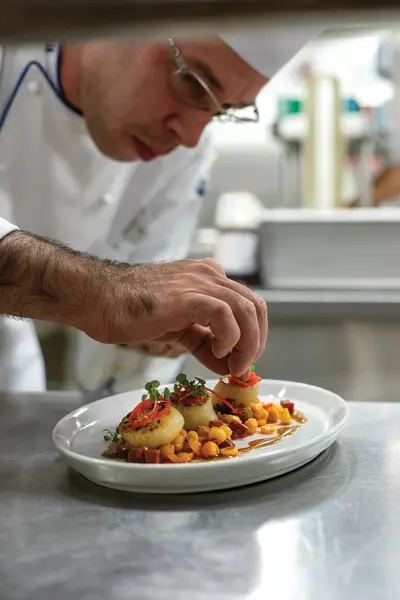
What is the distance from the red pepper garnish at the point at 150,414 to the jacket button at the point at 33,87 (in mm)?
906

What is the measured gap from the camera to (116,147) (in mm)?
1578

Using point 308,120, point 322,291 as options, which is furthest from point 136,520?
point 308,120

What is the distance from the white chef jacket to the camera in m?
1.61

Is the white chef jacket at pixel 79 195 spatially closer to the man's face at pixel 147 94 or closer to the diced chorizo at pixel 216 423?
the man's face at pixel 147 94

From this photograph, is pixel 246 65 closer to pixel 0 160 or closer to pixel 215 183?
pixel 0 160

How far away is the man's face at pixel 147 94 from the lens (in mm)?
1380

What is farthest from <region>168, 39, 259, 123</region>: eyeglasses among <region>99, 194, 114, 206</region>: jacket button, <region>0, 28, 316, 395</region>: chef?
<region>99, 194, 114, 206</region>: jacket button

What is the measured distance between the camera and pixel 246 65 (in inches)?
53.6

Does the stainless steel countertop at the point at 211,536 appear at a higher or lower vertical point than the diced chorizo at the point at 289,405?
higher

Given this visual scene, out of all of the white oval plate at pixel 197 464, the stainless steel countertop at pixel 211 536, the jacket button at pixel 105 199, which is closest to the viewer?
the stainless steel countertop at pixel 211 536

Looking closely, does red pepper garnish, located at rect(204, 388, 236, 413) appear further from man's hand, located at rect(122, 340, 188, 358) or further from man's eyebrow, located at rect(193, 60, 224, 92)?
man's eyebrow, located at rect(193, 60, 224, 92)

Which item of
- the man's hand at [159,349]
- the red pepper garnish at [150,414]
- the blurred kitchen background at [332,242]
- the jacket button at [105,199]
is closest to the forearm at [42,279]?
the red pepper garnish at [150,414]

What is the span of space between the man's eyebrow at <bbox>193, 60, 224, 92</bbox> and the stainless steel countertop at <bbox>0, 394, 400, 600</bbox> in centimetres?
76

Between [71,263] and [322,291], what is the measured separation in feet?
5.49
